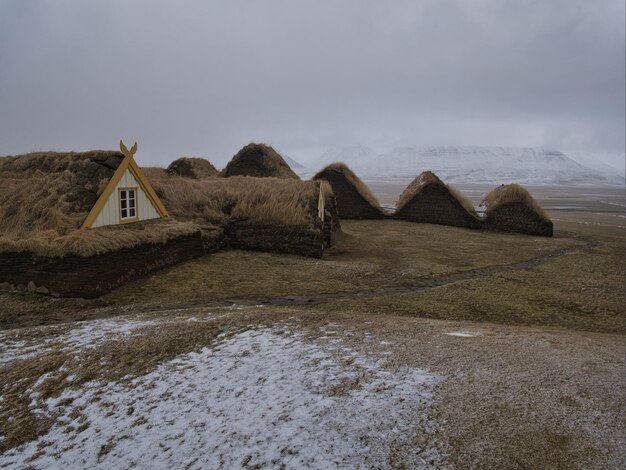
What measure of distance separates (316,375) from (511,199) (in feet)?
72.9

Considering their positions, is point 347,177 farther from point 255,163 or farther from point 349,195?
point 255,163

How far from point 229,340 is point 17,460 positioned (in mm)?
3230

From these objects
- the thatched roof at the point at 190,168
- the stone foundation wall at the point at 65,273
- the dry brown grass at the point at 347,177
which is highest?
the thatched roof at the point at 190,168

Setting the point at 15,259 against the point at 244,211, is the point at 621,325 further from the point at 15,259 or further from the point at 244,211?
the point at 15,259

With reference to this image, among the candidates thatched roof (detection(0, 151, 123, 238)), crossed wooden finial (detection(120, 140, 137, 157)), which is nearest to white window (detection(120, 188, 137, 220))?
thatched roof (detection(0, 151, 123, 238))

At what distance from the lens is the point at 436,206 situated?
25953mm

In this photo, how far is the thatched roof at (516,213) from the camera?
23.2 meters

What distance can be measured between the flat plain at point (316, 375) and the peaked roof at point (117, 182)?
7.09 ft

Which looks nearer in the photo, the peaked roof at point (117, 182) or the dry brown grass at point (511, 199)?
the peaked roof at point (117, 182)

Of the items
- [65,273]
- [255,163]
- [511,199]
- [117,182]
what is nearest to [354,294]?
[65,273]

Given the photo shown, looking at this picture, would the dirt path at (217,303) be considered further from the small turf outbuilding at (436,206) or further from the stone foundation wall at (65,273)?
the small turf outbuilding at (436,206)

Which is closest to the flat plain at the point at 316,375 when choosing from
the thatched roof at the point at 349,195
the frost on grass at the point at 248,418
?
the frost on grass at the point at 248,418

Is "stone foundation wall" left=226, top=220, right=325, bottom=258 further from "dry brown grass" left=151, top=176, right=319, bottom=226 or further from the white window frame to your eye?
the white window frame

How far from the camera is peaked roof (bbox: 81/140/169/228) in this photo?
11.1 meters
